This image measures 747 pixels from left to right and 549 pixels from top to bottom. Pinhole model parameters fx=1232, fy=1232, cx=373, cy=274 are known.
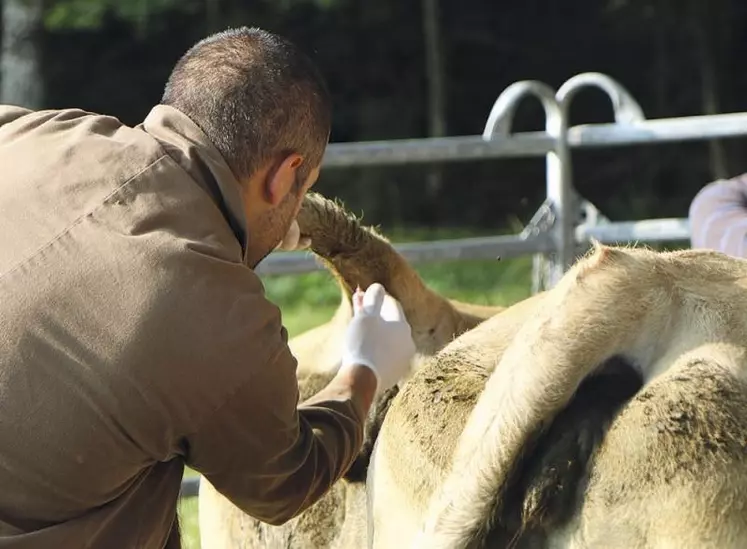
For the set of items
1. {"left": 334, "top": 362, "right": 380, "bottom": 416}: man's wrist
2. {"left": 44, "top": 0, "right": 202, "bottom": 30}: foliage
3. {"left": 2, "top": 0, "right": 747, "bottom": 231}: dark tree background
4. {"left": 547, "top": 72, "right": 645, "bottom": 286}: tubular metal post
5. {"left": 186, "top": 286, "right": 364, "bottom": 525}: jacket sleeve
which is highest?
{"left": 186, "top": 286, "right": 364, "bottom": 525}: jacket sleeve

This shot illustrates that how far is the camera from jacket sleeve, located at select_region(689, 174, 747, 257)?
3.06 m

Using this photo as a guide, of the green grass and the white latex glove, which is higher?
the white latex glove

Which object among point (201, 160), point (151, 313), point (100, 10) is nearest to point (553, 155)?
point (201, 160)

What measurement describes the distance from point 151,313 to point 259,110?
390 millimetres

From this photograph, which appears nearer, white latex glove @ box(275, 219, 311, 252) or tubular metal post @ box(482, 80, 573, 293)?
white latex glove @ box(275, 219, 311, 252)

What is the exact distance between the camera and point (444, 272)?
9234mm

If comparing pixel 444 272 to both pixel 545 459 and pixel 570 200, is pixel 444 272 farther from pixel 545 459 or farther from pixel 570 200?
pixel 545 459

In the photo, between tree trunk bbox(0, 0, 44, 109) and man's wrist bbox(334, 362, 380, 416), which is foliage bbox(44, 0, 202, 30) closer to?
tree trunk bbox(0, 0, 44, 109)

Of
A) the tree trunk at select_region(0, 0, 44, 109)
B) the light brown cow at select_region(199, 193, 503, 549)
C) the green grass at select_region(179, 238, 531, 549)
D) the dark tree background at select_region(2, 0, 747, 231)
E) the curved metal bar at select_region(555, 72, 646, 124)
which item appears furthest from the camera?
the dark tree background at select_region(2, 0, 747, 231)

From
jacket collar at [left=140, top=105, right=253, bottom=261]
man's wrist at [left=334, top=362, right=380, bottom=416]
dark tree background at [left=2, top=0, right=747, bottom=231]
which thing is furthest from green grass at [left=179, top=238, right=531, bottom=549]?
jacket collar at [left=140, top=105, right=253, bottom=261]

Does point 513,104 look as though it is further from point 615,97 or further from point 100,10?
point 100,10

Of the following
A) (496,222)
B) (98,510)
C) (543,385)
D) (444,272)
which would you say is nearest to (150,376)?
(98,510)

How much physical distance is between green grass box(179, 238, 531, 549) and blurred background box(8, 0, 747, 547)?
115 inches

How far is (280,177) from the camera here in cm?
199
